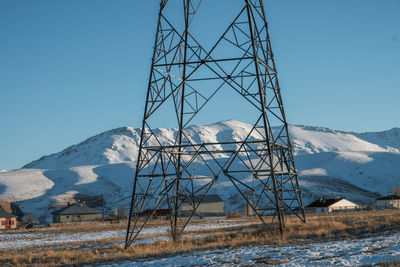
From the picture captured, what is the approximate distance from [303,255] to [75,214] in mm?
96779

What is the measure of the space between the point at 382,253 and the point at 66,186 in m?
185

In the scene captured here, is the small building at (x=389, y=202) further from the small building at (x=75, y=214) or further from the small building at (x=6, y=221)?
the small building at (x=6, y=221)

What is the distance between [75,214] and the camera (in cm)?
10838

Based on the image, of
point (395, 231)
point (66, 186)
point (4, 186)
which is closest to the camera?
point (395, 231)

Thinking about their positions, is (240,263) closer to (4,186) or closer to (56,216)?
(56,216)

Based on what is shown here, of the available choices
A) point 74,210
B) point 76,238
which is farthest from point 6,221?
point 76,238

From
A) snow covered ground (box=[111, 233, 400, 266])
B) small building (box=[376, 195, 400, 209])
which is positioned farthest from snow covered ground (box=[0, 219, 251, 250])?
small building (box=[376, 195, 400, 209])

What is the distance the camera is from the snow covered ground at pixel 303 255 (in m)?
15.9

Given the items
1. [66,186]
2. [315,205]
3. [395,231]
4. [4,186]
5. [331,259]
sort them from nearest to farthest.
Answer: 1. [331,259]
2. [395,231]
3. [315,205]
4. [4,186]
5. [66,186]

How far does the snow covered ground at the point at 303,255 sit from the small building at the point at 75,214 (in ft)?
301

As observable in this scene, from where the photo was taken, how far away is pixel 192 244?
24.6 meters

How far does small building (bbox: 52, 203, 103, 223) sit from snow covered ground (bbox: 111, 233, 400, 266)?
9168 cm

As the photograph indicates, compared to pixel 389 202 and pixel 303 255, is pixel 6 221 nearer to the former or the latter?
pixel 389 202

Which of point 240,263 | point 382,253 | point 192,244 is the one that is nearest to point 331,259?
point 382,253
